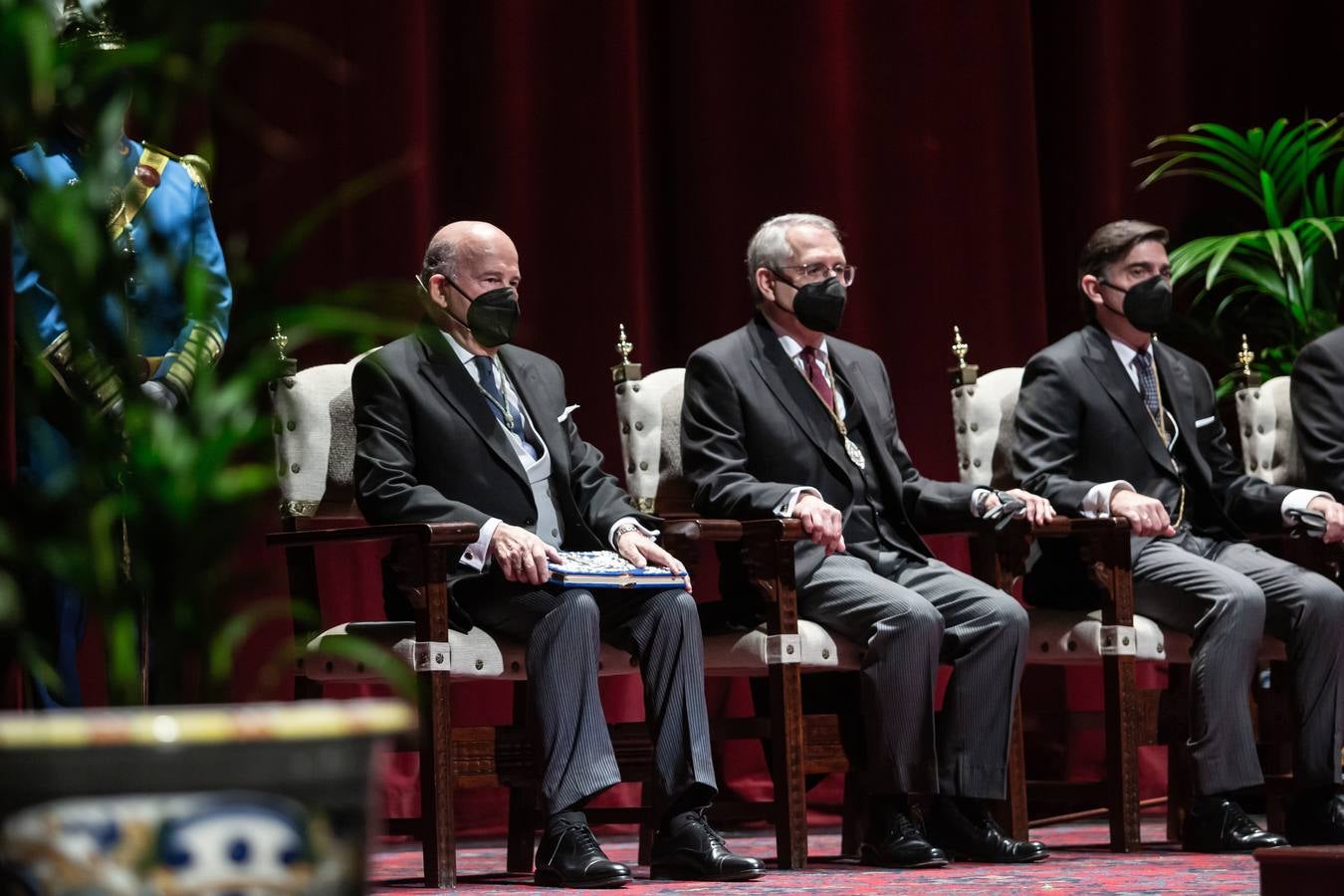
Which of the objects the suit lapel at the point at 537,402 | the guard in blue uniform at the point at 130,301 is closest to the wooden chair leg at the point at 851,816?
the suit lapel at the point at 537,402

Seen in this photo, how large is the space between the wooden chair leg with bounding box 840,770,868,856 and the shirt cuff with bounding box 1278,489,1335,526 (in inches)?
45.9

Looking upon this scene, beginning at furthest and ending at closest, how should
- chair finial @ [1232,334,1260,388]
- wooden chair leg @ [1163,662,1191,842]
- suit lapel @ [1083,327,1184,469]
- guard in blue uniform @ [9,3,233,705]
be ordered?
chair finial @ [1232,334,1260,388] < suit lapel @ [1083,327,1184,469] < wooden chair leg @ [1163,662,1191,842] < guard in blue uniform @ [9,3,233,705]

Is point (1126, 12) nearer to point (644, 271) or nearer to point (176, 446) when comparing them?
point (644, 271)

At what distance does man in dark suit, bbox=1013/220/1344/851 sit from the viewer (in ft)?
11.9

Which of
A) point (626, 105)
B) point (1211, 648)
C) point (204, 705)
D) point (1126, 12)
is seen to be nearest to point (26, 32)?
point (204, 705)

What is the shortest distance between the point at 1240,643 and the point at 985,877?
96cm

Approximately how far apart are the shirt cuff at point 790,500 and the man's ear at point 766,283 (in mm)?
513

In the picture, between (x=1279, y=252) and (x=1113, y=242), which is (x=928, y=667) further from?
(x=1279, y=252)

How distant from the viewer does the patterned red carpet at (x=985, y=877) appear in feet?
9.14

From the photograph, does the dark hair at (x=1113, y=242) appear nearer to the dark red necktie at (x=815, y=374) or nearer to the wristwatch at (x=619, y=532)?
the dark red necktie at (x=815, y=374)

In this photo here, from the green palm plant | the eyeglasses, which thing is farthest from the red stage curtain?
the eyeglasses

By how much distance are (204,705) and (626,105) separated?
3.61 metres

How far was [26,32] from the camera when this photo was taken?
1.06m

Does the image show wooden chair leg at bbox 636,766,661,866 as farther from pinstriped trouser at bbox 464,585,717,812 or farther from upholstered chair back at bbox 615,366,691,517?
upholstered chair back at bbox 615,366,691,517
